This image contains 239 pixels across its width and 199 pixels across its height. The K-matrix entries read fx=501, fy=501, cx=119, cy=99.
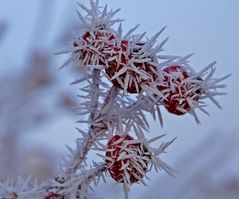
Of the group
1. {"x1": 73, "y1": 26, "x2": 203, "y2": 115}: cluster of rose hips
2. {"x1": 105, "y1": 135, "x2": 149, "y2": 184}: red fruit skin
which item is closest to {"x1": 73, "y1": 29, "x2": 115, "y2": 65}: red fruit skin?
{"x1": 73, "y1": 26, "x2": 203, "y2": 115}: cluster of rose hips

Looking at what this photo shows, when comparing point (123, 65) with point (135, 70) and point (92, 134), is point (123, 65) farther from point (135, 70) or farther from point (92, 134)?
point (92, 134)

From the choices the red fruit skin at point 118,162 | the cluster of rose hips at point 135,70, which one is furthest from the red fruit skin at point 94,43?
the red fruit skin at point 118,162

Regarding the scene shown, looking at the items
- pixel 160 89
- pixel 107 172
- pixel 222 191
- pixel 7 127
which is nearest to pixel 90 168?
pixel 107 172

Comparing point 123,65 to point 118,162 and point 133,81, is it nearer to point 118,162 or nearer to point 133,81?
point 133,81

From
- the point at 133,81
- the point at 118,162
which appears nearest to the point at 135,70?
the point at 133,81

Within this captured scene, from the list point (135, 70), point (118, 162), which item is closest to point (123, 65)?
point (135, 70)

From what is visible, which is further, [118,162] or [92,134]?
[92,134]

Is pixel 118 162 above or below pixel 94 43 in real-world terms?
below
